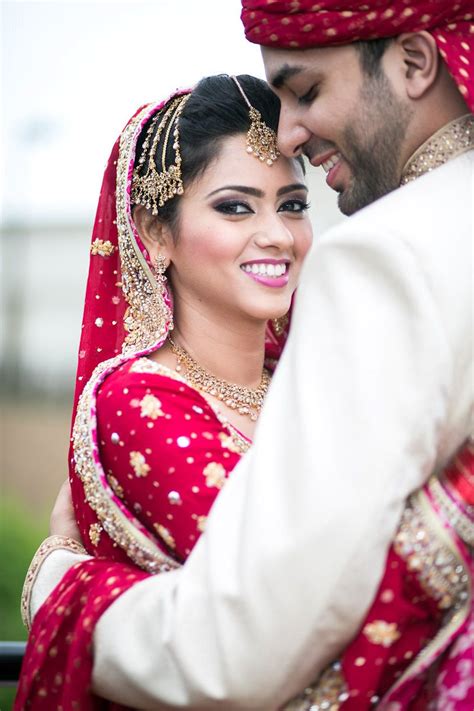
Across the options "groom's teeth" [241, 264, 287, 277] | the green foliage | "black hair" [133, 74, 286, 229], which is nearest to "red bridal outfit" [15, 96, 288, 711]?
"black hair" [133, 74, 286, 229]

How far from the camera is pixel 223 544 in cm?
155

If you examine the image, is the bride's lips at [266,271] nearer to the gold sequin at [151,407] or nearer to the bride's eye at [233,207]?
the bride's eye at [233,207]

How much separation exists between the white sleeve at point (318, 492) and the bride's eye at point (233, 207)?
0.91 m

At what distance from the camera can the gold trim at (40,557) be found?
7.40 feet

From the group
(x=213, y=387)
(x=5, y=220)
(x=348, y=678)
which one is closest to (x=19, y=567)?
(x=213, y=387)

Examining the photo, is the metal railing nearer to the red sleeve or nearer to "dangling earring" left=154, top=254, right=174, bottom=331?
the red sleeve

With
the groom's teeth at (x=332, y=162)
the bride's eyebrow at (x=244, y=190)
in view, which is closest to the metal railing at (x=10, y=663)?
the bride's eyebrow at (x=244, y=190)

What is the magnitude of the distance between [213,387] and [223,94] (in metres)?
0.75

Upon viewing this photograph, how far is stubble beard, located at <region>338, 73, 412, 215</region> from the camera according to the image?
1921mm

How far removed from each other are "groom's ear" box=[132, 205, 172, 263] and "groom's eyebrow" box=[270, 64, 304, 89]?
0.61 m

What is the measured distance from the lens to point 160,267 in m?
2.61

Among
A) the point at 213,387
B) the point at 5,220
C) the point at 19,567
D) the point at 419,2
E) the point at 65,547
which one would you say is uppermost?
the point at 419,2

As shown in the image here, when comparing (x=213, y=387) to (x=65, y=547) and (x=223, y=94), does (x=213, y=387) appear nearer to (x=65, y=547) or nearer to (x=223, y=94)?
(x=65, y=547)

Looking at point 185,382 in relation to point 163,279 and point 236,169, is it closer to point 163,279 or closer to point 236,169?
point 163,279
